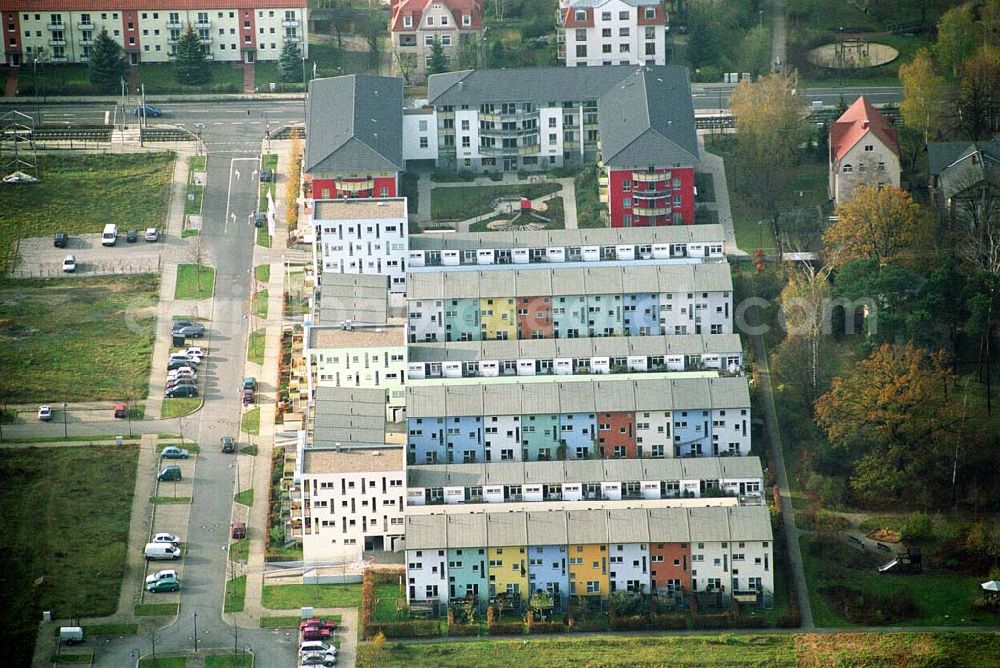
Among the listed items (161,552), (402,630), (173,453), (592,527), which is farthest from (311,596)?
(173,453)

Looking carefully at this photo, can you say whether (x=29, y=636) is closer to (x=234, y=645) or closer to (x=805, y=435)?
(x=234, y=645)

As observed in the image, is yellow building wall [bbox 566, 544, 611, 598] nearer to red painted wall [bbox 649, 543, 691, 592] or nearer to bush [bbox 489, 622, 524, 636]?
red painted wall [bbox 649, 543, 691, 592]

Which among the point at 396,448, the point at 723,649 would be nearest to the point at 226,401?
the point at 396,448

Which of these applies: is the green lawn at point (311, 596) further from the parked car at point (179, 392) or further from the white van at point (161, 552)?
the parked car at point (179, 392)

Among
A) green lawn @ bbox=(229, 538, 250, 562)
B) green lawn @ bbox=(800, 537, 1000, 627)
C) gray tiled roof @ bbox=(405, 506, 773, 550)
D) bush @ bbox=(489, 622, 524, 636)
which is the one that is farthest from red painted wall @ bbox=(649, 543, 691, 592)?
green lawn @ bbox=(229, 538, 250, 562)

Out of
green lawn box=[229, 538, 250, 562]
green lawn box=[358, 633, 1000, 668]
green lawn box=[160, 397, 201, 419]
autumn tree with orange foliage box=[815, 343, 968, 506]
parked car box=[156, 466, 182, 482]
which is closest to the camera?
green lawn box=[358, 633, 1000, 668]
